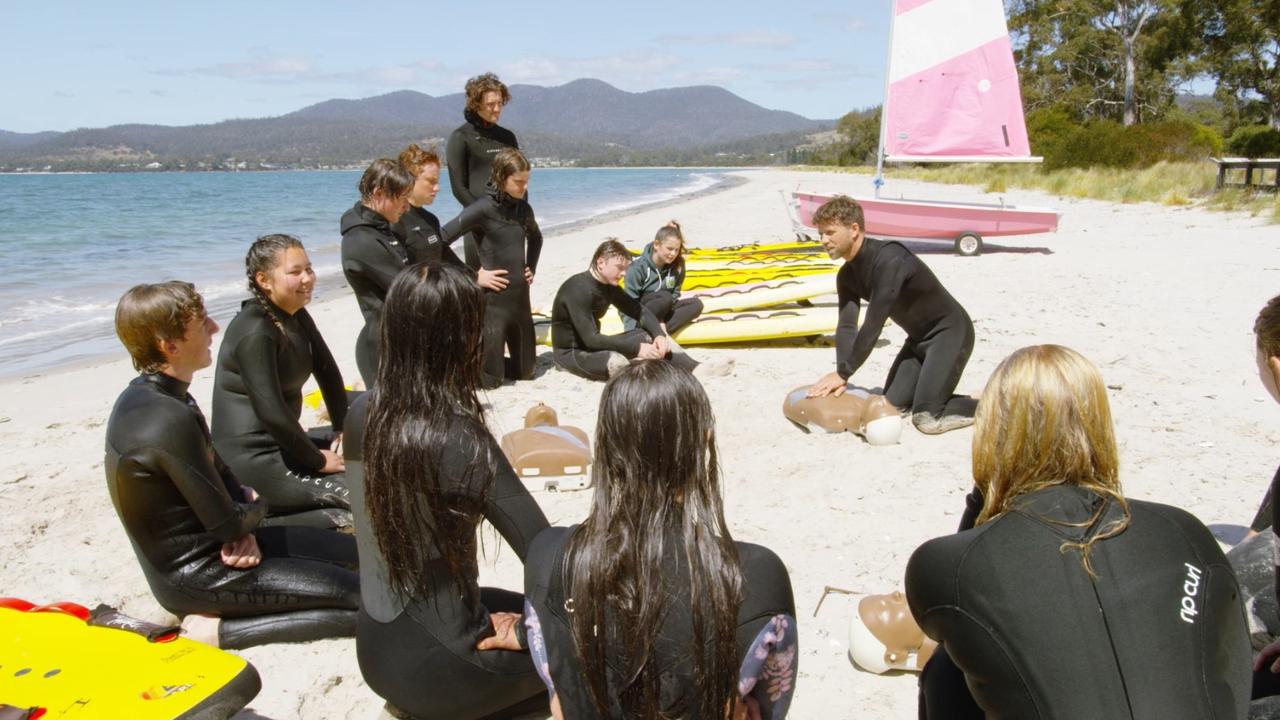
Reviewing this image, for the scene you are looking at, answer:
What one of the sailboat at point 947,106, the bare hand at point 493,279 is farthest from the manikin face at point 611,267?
the sailboat at point 947,106

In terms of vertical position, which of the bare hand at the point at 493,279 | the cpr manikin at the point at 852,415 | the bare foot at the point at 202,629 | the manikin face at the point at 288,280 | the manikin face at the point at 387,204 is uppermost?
the manikin face at the point at 387,204

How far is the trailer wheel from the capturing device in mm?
12539

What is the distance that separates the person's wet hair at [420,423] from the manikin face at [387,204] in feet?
9.93

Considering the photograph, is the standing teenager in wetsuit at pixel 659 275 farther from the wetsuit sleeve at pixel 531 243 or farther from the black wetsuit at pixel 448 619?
the black wetsuit at pixel 448 619

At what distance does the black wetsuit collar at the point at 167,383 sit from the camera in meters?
2.93

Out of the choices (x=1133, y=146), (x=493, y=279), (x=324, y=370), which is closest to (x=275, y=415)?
(x=324, y=370)

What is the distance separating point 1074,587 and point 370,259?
4.38 meters

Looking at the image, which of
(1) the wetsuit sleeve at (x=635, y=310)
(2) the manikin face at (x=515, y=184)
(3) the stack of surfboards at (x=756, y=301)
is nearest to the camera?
(2) the manikin face at (x=515, y=184)

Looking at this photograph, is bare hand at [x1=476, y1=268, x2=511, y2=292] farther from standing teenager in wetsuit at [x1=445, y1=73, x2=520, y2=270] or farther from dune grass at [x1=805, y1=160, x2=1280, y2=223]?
dune grass at [x1=805, y1=160, x2=1280, y2=223]

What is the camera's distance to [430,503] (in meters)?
2.26

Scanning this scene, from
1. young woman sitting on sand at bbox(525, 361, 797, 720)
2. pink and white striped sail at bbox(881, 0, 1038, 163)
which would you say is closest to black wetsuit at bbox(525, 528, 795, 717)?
young woman sitting on sand at bbox(525, 361, 797, 720)

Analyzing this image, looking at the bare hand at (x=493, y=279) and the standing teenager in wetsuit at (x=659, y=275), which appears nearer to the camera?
the bare hand at (x=493, y=279)

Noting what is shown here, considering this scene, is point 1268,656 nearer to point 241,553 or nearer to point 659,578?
point 659,578

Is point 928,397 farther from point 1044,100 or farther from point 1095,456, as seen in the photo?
point 1044,100
